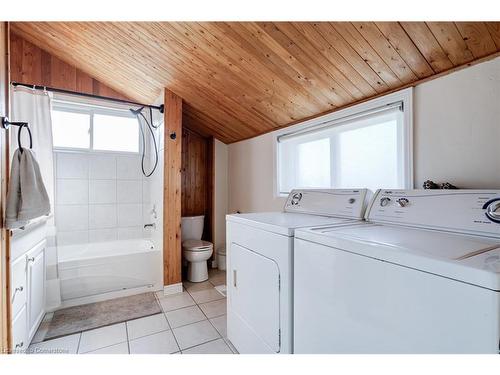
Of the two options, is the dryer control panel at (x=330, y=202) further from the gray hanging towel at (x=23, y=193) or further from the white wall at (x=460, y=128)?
the gray hanging towel at (x=23, y=193)

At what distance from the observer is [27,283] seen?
5.39 feet

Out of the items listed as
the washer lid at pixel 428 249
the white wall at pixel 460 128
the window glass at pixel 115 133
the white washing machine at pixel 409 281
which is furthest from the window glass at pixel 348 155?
the window glass at pixel 115 133

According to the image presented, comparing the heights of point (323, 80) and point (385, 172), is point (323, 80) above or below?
above

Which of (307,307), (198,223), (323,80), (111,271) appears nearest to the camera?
(307,307)

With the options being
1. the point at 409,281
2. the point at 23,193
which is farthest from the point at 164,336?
the point at 409,281

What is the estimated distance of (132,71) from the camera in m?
2.58

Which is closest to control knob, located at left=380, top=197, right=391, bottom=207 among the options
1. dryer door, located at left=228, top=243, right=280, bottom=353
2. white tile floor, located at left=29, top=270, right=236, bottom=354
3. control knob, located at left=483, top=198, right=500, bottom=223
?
control knob, located at left=483, top=198, right=500, bottom=223

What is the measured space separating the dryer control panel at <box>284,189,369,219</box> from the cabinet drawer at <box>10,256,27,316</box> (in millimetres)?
1820

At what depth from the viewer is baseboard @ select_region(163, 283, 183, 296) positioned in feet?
8.59

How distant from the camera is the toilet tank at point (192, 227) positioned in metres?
3.34

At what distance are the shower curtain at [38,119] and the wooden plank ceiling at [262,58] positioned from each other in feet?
2.37
